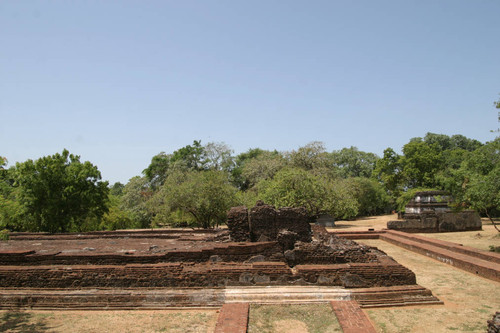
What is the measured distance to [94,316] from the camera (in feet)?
22.7

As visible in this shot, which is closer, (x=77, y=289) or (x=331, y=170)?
(x=77, y=289)

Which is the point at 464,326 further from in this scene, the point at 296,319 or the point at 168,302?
the point at 168,302

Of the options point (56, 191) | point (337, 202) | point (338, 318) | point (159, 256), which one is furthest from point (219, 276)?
point (337, 202)

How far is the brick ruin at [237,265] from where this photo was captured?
7.78m

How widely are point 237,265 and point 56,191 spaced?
15.2m

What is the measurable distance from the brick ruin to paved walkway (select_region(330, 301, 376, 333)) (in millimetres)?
832

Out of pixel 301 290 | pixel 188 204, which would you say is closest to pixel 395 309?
pixel 301 290

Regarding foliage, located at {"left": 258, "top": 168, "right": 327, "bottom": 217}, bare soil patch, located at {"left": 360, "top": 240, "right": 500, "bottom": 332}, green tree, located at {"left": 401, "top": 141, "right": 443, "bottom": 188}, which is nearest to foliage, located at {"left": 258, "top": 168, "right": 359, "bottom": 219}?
foliage, located at {"left": 258, "top": 168, "right": 327, "bottom": 217}

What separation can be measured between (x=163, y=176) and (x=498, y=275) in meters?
38.2

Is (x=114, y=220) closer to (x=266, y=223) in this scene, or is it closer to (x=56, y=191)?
(x=56, y=191)

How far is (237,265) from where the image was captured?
8.11 m

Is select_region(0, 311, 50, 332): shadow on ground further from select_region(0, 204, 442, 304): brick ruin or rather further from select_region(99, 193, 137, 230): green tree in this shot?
select_region(99, 193, 137, 230): green tree

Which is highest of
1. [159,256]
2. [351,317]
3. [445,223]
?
[159,256]

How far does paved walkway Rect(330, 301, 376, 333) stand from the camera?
18.9 feet
